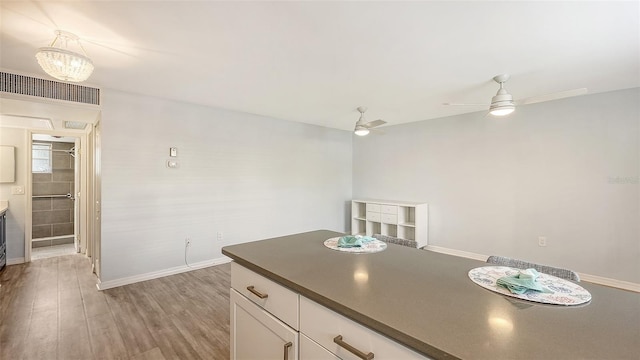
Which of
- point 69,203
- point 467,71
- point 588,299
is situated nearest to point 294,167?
point 467,71

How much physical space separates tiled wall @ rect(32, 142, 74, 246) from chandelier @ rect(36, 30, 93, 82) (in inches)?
209

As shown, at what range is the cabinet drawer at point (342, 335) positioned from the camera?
85cm

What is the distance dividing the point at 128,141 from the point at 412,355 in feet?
12.4

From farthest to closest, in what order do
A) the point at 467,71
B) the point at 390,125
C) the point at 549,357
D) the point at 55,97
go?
the point at 390,125
the point at 55,97
the point at 467,71
the point at 549,357

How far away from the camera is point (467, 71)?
8.93 feet

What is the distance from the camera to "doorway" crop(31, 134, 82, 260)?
5.70 meters

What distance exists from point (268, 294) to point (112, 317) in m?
2.23

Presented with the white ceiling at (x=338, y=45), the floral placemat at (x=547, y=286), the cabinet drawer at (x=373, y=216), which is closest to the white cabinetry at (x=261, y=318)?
the floral placemat at (x=547, y=286)

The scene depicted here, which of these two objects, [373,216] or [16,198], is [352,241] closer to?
[373,216]

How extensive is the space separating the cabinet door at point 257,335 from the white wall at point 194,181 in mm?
2507

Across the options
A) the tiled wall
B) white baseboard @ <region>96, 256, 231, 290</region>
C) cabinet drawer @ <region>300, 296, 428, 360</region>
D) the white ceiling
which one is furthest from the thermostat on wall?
the tiled wall

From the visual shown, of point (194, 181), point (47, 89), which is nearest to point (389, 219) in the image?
point (194, 181)

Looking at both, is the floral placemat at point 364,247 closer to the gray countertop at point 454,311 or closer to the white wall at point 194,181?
the gray countertop at point 454,311

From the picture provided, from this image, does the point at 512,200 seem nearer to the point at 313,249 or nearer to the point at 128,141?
the point at 313,249
